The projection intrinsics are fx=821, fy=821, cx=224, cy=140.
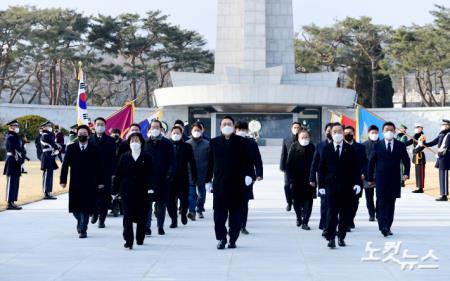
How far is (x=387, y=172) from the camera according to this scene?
12.2 meters

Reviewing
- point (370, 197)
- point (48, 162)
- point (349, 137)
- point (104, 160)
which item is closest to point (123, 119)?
point (48, 162)

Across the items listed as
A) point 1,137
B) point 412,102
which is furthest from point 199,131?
point 412,102

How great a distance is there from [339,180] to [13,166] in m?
8.19

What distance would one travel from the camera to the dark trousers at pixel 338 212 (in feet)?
34.7

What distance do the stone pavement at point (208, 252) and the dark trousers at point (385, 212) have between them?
212mm

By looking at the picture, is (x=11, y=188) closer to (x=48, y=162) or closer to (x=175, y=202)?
(x=48, y=162)

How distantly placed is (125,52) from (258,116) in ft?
48.5

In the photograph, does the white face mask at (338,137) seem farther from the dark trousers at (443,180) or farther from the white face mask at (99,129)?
the dark trousers at (443,180)

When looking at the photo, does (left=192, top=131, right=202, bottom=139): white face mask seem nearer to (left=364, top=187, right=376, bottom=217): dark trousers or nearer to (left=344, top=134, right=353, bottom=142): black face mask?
(left=364, top=187, right=376, bottom=217): dark trousers

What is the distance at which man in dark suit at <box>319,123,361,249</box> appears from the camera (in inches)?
417

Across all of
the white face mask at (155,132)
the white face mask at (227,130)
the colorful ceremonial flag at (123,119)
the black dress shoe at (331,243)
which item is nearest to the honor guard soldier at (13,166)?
the white face mask at (155,132)

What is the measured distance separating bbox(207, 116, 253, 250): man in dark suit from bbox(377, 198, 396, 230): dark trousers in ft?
7.97

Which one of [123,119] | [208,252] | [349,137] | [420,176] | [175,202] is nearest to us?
[208,252]

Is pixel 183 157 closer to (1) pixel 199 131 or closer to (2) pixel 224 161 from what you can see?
(1) pixel 199 131
